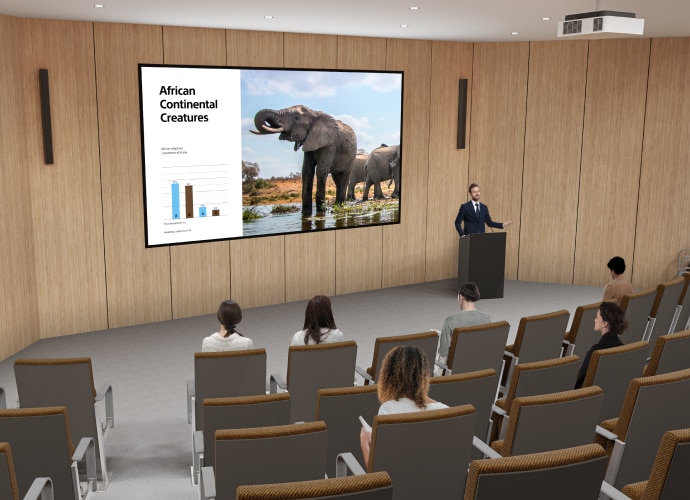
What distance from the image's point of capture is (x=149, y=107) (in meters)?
8.99

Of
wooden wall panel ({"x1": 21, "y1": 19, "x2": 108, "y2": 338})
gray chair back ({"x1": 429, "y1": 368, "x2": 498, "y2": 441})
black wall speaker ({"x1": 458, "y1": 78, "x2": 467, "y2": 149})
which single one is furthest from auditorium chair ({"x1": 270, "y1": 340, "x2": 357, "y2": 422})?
black wall speaker ({"x1": 458, "y1": 78, "x2": 467, "y2": 149})

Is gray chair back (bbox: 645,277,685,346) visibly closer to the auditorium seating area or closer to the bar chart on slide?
the auditorium seating area

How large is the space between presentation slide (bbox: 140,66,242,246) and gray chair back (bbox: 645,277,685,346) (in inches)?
210

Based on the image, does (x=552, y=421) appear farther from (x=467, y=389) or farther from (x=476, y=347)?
(x=476, y=347)

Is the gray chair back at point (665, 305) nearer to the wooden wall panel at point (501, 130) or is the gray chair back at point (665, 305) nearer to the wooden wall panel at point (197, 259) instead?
the wooden wall panel at point (501, 130)

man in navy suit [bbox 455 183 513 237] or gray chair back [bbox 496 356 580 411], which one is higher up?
man in navy suit [bbox 455 183 513 237]

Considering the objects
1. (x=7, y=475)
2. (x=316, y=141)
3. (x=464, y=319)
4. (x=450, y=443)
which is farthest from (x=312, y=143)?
(x=7, y=475)

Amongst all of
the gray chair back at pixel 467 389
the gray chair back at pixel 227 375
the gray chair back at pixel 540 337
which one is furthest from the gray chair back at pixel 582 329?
the gray chair back at pixel 227 375

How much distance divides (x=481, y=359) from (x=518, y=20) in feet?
16.3

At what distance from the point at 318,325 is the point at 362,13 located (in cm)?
410

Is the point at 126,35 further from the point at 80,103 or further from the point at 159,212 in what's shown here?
the point at 159,212

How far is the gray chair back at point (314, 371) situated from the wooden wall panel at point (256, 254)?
16.2 feet

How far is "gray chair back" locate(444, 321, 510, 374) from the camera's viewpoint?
17.9 ft

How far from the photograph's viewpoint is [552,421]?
3.74 metres
